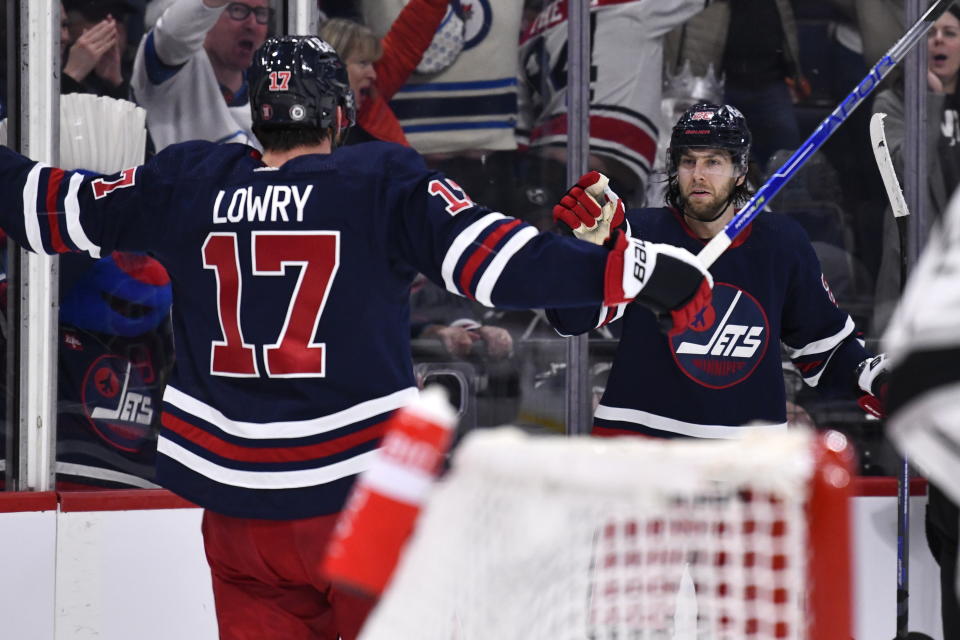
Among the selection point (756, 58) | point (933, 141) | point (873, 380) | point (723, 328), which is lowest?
point (873, 380)

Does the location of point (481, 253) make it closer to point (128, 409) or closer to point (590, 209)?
point (590, 209)

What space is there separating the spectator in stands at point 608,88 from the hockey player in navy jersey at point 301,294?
1598 millimetres

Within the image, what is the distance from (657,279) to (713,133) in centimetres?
89

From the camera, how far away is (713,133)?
2.70m

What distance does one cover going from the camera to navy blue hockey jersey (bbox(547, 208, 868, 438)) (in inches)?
104

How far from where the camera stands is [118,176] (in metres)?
2.08

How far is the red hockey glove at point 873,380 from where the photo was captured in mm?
2656

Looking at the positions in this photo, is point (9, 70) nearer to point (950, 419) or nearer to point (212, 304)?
point (212, 304)

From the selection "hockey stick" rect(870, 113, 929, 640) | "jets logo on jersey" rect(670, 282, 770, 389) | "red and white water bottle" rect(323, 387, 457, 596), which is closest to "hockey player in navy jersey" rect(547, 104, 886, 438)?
"jets logo on jersey" rect(670, 282, 770, 389)

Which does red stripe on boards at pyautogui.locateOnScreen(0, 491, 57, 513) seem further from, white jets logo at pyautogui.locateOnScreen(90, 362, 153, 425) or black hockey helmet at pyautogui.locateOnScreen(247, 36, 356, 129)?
black hockey helmet at pyautogui.locateOnScreen(247, 36, 356, 129)

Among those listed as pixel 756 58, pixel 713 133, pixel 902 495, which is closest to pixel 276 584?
pixel 713 133

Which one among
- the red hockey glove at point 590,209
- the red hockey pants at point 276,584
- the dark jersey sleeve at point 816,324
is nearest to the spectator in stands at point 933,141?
the dark jersey sleeve at point 816,324

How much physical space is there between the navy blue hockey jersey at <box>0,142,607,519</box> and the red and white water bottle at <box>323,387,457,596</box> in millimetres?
885

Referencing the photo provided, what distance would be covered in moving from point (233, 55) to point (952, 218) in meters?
2.70
